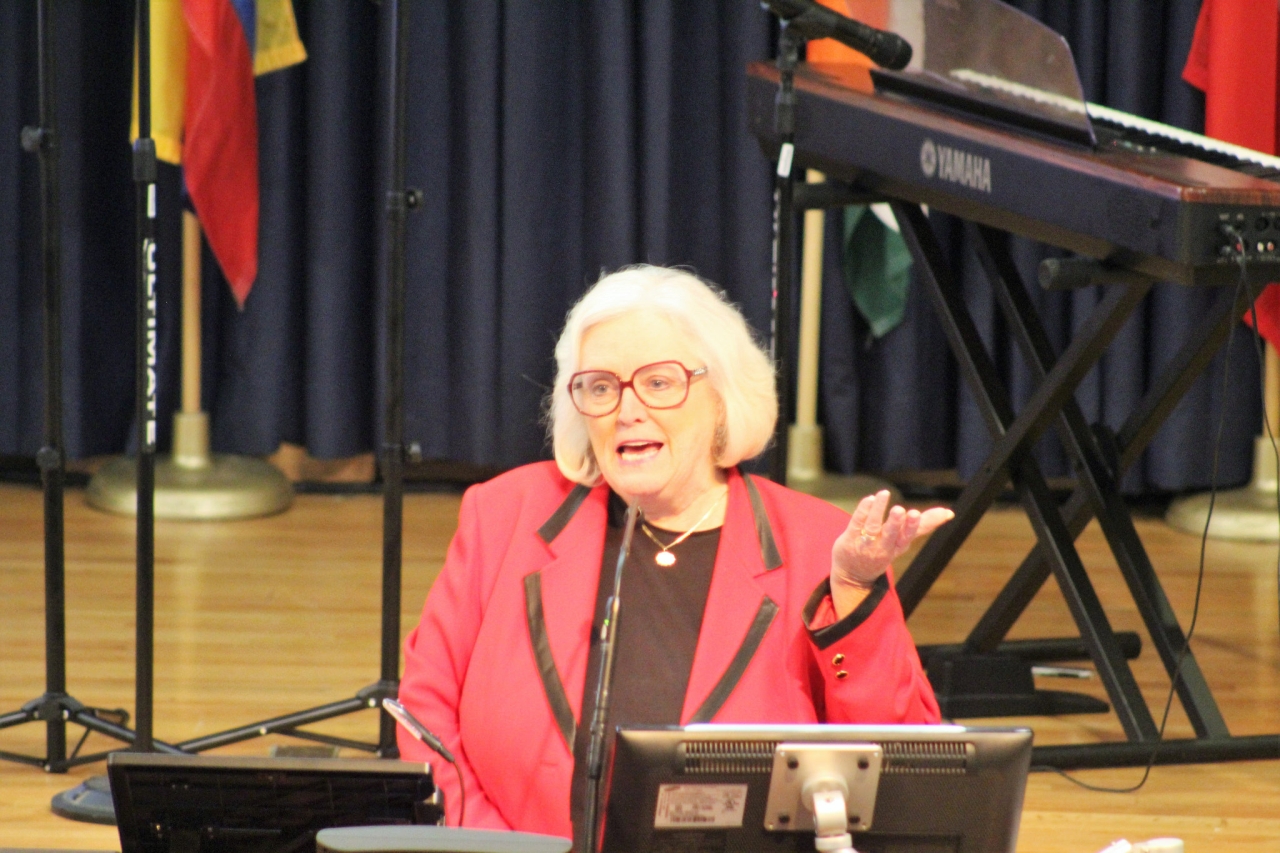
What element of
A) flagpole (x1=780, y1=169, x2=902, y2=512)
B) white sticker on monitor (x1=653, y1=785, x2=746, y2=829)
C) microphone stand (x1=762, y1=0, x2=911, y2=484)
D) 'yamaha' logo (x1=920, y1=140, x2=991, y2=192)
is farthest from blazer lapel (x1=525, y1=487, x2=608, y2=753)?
flagpole (x1=780, y1=169, x2=902, y2=512)

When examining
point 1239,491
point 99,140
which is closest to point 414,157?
point 99,140

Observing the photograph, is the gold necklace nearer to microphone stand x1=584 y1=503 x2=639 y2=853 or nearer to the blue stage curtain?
microphone stand x1=584 y1=503 x2=639 y2=853

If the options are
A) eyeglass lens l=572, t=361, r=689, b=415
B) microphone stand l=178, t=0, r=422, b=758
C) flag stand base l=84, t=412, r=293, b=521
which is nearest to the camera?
eyeglass lens l=572, t=361, r=689, b=415

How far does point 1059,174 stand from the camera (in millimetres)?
2520

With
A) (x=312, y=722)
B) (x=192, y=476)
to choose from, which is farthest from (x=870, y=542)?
(x=192, y=476)

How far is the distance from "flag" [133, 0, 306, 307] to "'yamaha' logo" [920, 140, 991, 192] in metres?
2.08

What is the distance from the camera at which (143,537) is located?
98.7 inches

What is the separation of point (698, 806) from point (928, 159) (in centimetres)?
166

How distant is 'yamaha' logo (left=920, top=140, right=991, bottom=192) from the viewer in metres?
2.65

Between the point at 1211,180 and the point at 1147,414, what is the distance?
602mm

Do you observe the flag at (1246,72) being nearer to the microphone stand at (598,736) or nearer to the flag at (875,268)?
the flag at (875,268)

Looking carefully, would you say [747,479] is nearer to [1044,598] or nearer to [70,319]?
[1044,598]

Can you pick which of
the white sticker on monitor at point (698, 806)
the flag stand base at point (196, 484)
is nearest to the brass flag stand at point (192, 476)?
the flag stand base at point (196, 484)

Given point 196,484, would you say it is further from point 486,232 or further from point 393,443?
point 393,443
